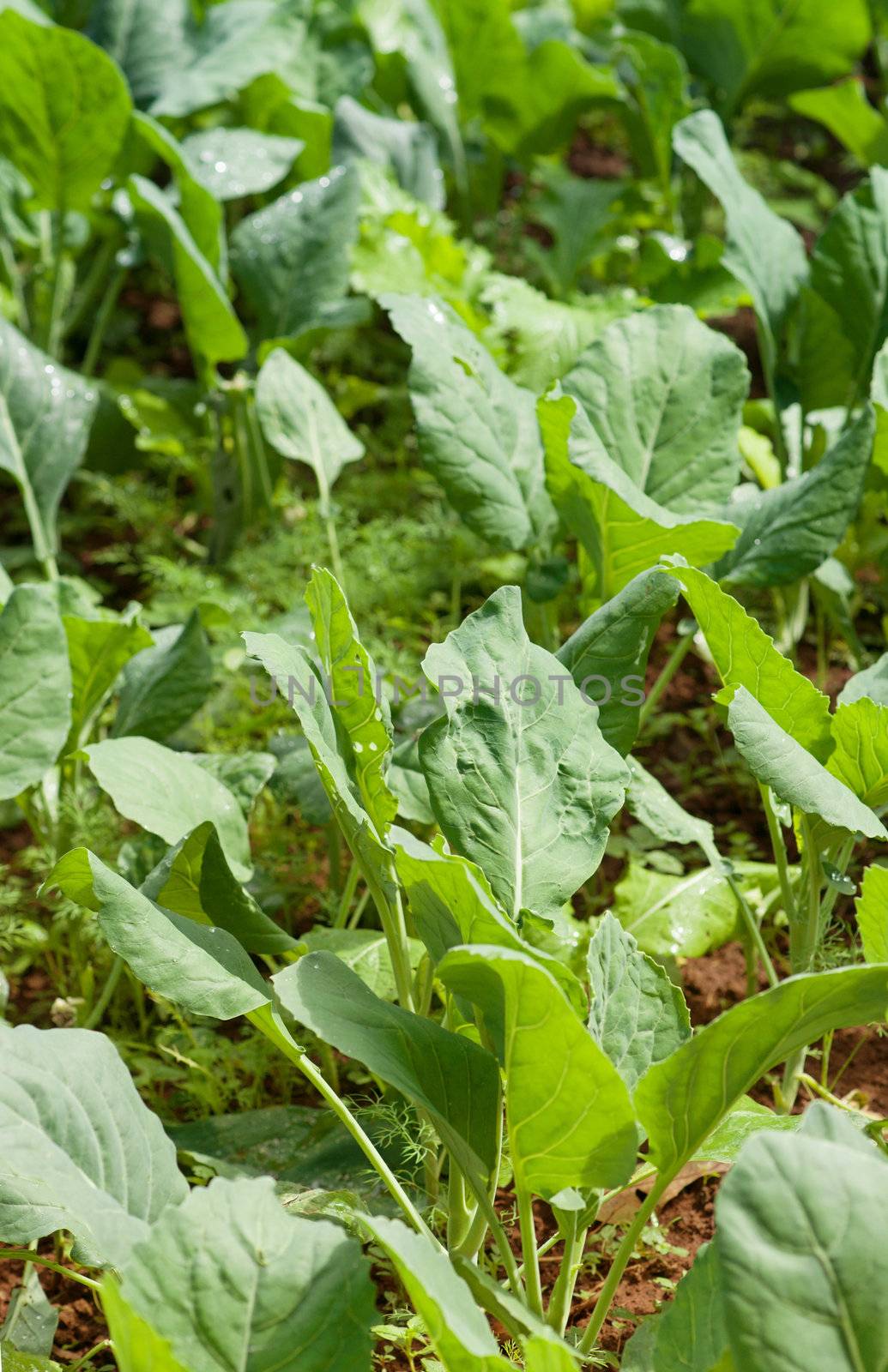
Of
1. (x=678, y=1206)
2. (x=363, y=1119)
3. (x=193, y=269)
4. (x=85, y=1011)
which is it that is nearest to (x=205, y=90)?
(x=193, y=269)

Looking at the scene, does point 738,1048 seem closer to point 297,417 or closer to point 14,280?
point 297,417

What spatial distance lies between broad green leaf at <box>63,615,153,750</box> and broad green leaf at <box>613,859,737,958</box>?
812 millimetres

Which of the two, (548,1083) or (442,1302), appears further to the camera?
(548,1083)

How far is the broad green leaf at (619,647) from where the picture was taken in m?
1.57

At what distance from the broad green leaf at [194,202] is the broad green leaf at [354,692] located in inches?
57.5

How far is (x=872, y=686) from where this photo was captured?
1.68 m

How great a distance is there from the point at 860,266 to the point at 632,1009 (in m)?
1.64

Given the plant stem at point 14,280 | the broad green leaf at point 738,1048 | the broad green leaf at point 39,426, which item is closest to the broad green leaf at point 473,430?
the broad green leaf at point 39,426

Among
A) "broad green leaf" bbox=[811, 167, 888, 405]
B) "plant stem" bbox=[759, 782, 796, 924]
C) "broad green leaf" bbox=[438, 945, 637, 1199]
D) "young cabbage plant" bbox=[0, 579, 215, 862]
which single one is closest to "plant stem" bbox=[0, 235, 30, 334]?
"young cabbage plant" bbox=[0, 579, 215, 862]

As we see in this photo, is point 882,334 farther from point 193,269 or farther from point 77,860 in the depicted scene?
point 77,860

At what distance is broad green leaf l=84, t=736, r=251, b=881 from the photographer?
1.58m

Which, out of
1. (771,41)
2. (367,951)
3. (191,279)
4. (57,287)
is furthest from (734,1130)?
(771,41)

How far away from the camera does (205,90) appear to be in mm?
3057

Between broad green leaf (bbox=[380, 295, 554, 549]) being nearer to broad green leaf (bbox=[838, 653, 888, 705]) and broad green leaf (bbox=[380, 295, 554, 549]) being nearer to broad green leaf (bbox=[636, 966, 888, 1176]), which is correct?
broad green leaf (bbox=[838, 653, 888, 705])
